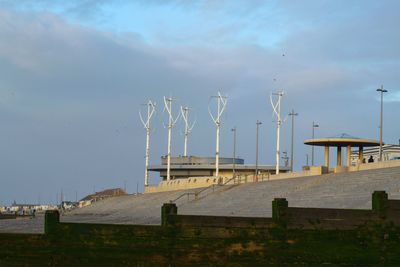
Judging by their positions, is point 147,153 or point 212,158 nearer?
point 147,153

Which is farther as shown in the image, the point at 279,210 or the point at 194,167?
the point at 194,167

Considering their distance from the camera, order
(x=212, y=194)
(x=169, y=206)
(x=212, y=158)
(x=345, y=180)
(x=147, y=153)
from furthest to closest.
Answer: (x=212, y=158)
(x=147, y=153)
(x=212, y=194)
(x=345, y=180)
(x=169, y=206)

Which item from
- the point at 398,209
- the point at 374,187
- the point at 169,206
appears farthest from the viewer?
the point at 374,187

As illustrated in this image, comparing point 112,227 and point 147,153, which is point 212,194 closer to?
point 147,153

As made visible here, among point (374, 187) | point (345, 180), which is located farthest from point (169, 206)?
point (345, 180)

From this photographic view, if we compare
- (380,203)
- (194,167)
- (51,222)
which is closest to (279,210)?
(380,203)

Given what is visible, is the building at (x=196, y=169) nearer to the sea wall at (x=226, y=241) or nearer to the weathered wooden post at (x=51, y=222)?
the sea wall at (x=226, y=241)

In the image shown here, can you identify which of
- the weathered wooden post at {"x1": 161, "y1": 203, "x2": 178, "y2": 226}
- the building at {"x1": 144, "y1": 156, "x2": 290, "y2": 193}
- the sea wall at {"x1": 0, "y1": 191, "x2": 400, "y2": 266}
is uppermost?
the building at {"x1": 144, "y1": 156, "x2": 290, "y2": 193}

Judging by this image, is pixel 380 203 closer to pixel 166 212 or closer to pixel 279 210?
pixel 279 210

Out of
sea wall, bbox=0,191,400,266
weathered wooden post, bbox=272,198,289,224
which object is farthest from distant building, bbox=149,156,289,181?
weathered wooden post, bbox=272,198,289,224

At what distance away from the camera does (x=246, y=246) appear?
1623cm

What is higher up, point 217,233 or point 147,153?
point 147,153

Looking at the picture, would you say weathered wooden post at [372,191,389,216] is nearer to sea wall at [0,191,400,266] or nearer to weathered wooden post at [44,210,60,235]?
sea wall at [0,191,400,266]

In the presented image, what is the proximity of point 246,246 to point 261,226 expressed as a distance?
626 millimetres
